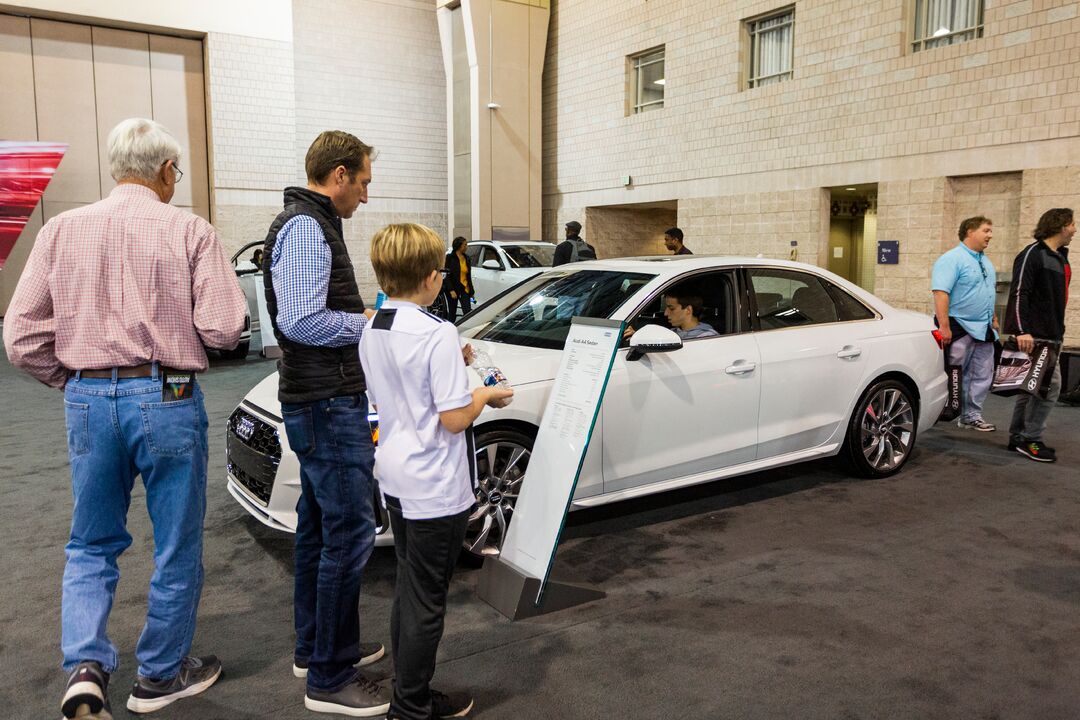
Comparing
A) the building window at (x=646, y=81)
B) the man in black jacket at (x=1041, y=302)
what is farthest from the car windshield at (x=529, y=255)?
the man in black jacket at (x=1041, y=302)

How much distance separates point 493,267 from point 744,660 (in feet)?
35.8

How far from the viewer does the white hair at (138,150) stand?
2551 mm

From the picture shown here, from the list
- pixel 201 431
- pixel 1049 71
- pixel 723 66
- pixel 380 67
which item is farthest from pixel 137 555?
pixel 380 67

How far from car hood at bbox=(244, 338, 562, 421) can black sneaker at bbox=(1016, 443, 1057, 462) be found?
3.92m

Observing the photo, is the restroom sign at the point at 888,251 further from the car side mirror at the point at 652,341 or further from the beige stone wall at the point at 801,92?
the car side mirror at the point at 652,341

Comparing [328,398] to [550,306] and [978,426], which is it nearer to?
[550,306]

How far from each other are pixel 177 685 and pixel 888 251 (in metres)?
12.5

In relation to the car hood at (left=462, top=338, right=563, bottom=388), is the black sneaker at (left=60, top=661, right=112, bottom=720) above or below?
below

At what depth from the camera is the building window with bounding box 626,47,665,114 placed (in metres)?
17.2

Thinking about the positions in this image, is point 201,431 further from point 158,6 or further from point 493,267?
point 158,6

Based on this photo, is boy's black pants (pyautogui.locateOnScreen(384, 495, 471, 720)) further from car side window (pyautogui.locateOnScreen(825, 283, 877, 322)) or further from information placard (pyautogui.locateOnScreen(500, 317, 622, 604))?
car side window (pyautogui.locateOnScreen(825, 283, 877, 322))

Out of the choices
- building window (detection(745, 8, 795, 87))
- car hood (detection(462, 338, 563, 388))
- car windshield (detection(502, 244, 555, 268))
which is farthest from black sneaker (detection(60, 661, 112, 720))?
building window (detection(745, 8, 795, 87))

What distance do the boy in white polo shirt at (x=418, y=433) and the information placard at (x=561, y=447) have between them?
833 millimetres

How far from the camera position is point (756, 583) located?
150 inches
